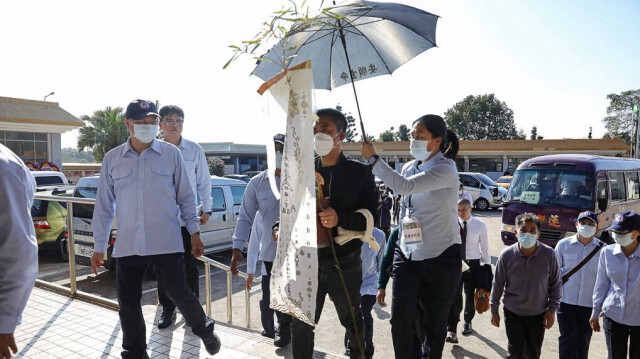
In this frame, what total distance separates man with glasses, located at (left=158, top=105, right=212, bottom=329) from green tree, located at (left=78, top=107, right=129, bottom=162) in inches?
1287

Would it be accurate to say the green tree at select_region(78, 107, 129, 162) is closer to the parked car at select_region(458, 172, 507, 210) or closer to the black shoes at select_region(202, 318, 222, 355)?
the parked car at select_region(458, 172, 507, 210)

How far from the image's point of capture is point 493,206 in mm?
20891

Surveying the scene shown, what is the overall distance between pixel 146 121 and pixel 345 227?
5.74 feet

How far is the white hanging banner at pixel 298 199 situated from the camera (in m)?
2.27

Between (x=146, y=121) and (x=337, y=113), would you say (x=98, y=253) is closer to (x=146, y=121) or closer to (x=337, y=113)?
(x=146, y=121)

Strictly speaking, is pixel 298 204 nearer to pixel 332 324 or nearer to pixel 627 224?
pixel 627 224

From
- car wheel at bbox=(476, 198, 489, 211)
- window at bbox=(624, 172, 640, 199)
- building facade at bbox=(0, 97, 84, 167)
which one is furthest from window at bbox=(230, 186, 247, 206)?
building facade at bbox=(0, 97, 84, 167)

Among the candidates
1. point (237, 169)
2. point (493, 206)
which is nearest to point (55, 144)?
point (237, 169)

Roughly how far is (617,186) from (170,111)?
9900mm

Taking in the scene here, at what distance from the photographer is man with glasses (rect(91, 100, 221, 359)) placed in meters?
3.10

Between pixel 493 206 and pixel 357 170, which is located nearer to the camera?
pixel 357 170

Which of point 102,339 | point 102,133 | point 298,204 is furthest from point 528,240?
point 102,133

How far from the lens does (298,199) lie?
233 centimetres

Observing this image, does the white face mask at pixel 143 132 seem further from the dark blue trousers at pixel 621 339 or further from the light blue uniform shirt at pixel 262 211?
the dark blue trousers at pixel 621 339
